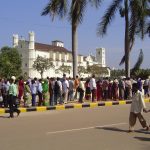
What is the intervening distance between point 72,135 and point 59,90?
1089 cm

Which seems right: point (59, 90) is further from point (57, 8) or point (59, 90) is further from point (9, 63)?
point (9, 63)

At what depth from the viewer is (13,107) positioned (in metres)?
17.3

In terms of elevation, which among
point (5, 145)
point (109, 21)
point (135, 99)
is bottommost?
point (5, 145)

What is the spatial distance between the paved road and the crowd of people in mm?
3682

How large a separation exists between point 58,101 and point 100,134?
12.2 meters

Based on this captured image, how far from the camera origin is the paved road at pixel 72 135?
32.3 feet

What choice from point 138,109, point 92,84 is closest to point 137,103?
point 138,109

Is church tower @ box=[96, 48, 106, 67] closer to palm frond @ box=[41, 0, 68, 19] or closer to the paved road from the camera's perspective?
palm frond @ box=[41, 0, 68, 19]

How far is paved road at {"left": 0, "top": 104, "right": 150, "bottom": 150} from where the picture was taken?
9.84m

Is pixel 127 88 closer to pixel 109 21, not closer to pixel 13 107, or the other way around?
pixel 109 21

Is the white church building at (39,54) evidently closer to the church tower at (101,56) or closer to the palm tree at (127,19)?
the church tower at (101,56)

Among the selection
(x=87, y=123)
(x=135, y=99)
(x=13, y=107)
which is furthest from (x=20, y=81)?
(x=135, y=99)

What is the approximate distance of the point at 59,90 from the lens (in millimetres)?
22406

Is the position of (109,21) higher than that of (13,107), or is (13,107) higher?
(109,21)
